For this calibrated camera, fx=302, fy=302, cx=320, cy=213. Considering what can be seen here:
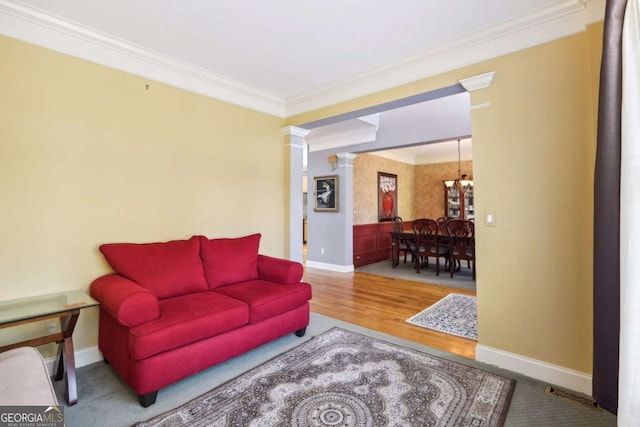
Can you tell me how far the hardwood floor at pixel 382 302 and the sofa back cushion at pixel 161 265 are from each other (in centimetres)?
162

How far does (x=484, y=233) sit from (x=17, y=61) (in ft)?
12.1

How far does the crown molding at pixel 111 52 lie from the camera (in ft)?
6.91

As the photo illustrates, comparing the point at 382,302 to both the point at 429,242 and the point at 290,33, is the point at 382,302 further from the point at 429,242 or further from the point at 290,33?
the point at 290,33

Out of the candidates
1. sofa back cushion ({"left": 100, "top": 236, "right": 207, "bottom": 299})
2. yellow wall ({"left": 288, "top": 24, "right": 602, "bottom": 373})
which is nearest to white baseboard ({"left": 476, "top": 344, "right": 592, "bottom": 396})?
yellow wall ({"left": 288, "top": 24, "right": 602, "bottom": 373})

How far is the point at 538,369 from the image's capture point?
217 centimetres

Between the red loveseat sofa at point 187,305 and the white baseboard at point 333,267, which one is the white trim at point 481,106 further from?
the white baseboard at point 333,267

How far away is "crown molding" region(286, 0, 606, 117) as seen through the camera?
6.71 feet

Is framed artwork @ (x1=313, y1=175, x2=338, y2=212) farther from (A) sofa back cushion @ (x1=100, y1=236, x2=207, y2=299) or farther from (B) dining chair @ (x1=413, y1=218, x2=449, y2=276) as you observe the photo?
(A) sofa back cushion @ (x1=100, y1=236, x2=207, y2=299)

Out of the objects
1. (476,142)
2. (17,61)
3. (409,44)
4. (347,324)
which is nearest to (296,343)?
(347,324)

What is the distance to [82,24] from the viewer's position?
2.28 meters

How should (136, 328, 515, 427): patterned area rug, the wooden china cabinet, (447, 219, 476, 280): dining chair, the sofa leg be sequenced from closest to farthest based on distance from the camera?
(136, 328, 515, 427): patterned area rug → the sofa leg → (447, 219, 476, 280): dining chair → the wooden china cabinet

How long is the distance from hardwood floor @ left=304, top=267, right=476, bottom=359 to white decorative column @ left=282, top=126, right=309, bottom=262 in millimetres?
798

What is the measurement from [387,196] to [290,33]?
17.5 feet

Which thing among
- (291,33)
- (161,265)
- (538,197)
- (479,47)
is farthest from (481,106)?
(161,265)
